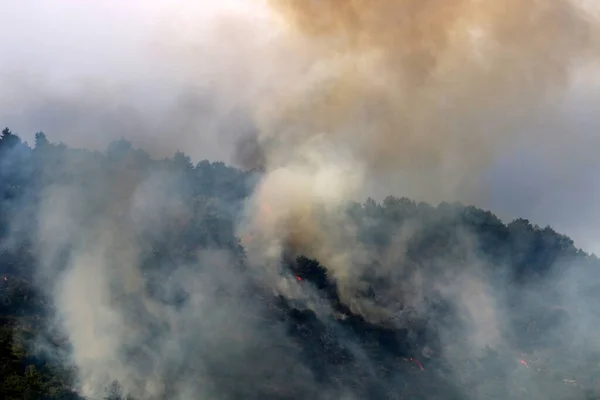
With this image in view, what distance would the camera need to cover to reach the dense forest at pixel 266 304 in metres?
57.8

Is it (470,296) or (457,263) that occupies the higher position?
(457,263)

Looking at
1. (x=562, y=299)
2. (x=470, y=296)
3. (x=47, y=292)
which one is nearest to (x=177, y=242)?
(x=47, y=292)

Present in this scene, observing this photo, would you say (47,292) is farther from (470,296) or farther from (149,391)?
(470,296)

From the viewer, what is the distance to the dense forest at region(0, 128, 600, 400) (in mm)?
57750

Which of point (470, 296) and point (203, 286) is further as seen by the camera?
point (470, 296)

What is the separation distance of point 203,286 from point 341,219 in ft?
71.1

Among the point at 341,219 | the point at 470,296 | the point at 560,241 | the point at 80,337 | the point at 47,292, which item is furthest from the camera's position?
the point at 560,241

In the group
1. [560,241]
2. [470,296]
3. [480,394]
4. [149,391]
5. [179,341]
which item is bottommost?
[149,391]

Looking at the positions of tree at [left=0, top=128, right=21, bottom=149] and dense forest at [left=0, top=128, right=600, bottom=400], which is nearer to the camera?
dense forest at [left=0, top=128, right=600, bottom=400]

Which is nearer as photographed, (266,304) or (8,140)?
(266,304)

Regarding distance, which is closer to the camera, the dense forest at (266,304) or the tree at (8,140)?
the dense forest at (266,304)

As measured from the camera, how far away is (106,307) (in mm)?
62156

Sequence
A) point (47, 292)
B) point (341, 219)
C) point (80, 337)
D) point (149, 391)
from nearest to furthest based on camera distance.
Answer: point (149, 391)
point (80, 337)
point (47, 292)
point (341, 219)

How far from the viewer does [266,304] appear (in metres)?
66.9
